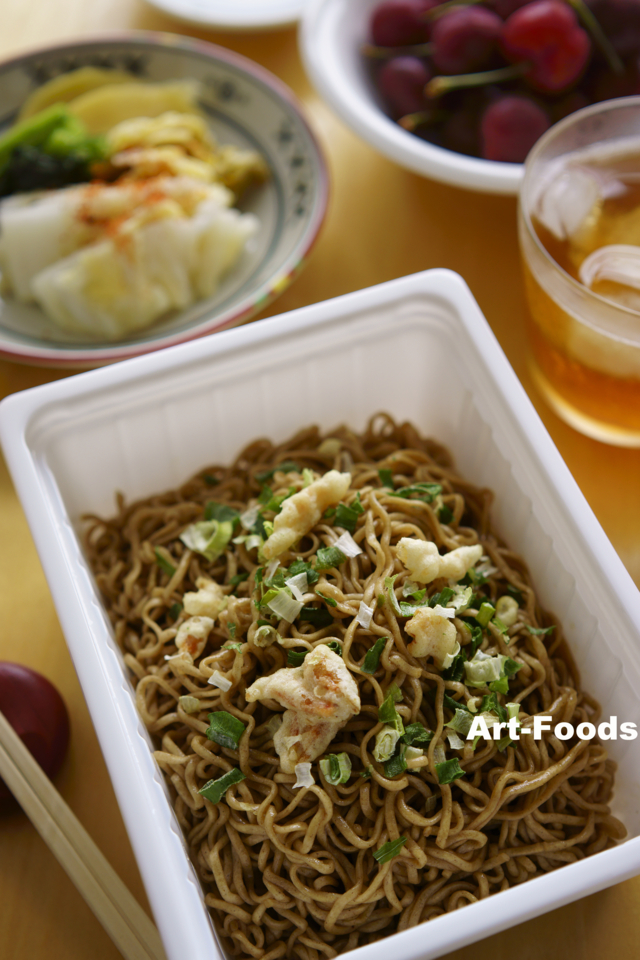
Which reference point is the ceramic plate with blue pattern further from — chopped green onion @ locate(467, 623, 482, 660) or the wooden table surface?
chopped green onion @ locate(467, 623, 482, 660)

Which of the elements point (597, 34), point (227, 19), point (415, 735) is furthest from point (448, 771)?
point (227, 19)

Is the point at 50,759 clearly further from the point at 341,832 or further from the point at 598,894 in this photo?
the point at 598,894

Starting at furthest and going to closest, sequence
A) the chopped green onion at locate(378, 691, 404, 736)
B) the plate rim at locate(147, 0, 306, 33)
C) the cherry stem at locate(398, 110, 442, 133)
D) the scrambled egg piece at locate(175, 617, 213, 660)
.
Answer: the plate rim at locate(147, 0, 306, 33), the cherry stem at locate(398, 110, 442, 133), the scrambled egg piece at locate(175, 617, 213, 660), the chopped green onion at locate(378, 691, 404, 736)

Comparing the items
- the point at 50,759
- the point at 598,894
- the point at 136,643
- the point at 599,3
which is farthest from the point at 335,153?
the point at 598,894

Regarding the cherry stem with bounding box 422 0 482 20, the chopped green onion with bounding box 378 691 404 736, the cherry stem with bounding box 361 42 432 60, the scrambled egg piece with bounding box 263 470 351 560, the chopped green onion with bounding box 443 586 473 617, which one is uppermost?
the cherry stem with bounding box 422 0 482 20

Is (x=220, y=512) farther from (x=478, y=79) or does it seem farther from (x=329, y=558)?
(x=478, y=79)

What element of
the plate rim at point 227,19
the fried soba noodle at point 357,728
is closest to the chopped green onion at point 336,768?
the fried soba noodle at point 357,728

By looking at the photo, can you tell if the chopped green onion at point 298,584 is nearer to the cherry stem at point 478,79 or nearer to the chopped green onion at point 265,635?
the chopped green onion at point 265,635

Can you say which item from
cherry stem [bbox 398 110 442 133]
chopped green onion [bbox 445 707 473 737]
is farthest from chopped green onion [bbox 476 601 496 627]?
cherry stem [bbox 398 110 442 133]
